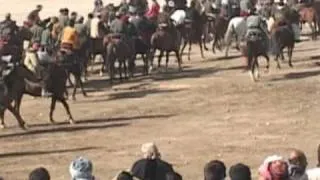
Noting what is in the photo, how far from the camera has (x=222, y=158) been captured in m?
20.2

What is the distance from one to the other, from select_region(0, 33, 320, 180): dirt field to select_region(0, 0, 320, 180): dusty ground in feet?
0.06

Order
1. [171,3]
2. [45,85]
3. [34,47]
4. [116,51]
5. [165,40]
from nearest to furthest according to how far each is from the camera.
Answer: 1. [45,85]
2. [34,47]
3. [116,51]
4. [165,40]
5. [171,3]

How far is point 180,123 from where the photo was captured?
24.2m

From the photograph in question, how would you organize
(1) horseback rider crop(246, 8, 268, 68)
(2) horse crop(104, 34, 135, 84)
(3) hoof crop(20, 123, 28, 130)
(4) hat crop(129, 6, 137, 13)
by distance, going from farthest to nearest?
(4) hat crop(129, 6, 137, 13)
(2) horse crop(104, 34, 135, 84)
(1) horseback rider crop(246, 8, 268, 68)
(3) hoof crop(20, 123, 28, 130)

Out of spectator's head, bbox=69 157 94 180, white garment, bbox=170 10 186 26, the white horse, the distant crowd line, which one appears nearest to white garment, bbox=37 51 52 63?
the white horse

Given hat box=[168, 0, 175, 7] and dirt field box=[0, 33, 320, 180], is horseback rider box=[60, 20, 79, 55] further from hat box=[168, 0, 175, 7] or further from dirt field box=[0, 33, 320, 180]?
hat box=[168, 0, 175, 7]

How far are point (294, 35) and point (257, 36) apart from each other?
10.7ft

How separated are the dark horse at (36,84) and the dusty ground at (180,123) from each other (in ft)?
1.99

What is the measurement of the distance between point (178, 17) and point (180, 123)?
10938 mm

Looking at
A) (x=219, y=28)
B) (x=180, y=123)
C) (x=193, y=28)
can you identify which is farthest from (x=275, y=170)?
(x=219, y=28)

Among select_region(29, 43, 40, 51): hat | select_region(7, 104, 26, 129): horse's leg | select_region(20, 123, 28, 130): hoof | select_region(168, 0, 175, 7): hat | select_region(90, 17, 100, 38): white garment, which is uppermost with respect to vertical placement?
select_region(168, 0, 175, 7): hat

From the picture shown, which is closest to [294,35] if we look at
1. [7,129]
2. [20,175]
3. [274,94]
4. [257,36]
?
[257,36]

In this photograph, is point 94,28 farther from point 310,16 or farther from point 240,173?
point 240,173

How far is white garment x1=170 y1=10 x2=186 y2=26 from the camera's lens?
34.4 meters
